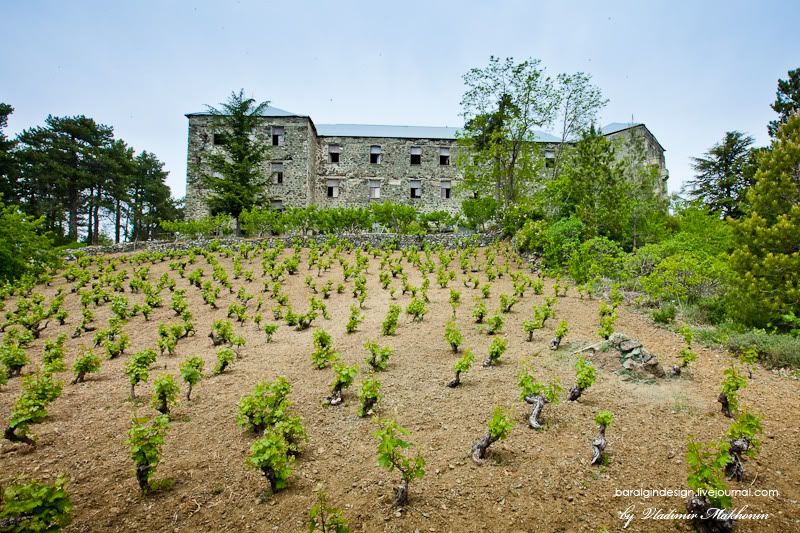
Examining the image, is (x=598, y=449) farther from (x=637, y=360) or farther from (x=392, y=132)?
(x=392, y=132)

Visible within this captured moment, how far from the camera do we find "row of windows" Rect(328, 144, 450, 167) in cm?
3216

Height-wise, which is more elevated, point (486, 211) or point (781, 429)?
point (486, 211)

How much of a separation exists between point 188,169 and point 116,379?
88.2ft

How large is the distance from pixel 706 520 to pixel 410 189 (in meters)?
30.6

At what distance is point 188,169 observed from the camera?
29281mm

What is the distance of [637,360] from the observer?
630 centimetres

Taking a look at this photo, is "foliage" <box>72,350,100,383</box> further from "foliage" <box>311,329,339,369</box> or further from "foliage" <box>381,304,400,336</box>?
"foliage" <box>381,304,400,336</box>

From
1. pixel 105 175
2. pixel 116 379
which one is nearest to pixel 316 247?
pixel 116 379

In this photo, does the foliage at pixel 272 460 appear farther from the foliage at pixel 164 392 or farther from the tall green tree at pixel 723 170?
the tall green tree at pixel 723 170

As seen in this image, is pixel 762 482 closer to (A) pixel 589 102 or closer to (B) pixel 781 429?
(B) pixel 781 429

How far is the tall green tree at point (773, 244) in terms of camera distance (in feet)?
24.8

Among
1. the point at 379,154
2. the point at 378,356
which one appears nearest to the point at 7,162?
the point at 379,154

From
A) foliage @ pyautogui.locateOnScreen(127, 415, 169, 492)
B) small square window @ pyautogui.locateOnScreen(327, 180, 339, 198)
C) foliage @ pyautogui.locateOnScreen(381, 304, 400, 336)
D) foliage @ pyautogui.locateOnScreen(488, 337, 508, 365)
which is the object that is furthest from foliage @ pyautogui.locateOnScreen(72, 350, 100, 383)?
small square window @ pyautogui.locateOnScreen(327, 180, 339, 198)

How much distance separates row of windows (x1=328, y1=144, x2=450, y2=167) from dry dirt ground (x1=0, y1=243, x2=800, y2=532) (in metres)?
26.9
